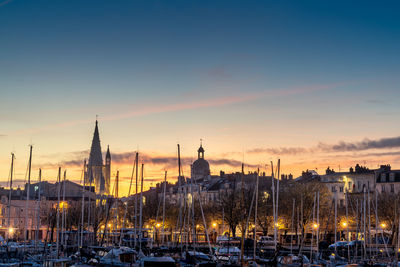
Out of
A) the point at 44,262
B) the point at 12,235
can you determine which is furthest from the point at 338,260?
the point at 12,235

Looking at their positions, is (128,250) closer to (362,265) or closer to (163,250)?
(163,250)

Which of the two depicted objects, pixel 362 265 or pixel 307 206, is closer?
pixel 362 265

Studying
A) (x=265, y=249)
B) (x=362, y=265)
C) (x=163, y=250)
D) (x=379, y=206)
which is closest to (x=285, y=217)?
(x=379, y=206)

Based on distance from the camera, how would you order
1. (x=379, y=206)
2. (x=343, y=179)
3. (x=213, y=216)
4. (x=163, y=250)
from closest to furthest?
(x=163, y=250) → (x=379, y=206) → (x=213, y=216) → (x=343, y=179)

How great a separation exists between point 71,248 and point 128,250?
77.2 feet

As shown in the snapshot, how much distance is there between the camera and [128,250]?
47719 mm

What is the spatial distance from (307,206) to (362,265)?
34542 mm

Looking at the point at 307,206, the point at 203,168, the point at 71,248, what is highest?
Answer: the point at 203,168

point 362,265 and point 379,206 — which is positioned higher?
point 379,206

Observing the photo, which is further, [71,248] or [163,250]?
[71,248]

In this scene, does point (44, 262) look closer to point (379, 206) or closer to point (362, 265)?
point (362, 265)

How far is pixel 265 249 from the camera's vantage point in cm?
6412

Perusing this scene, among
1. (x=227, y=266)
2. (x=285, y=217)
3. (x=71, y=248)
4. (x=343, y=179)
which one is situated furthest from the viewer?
(x=343, y=179)

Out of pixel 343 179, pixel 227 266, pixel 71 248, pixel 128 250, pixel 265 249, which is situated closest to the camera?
pixel 227 266
